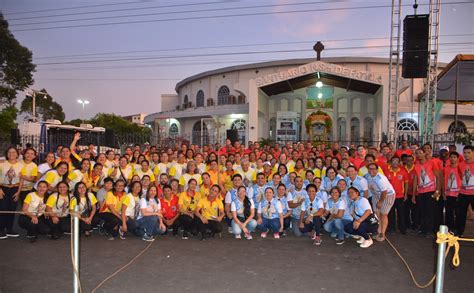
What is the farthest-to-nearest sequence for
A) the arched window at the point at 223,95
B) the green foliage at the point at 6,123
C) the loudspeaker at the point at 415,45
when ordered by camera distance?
the arched window at the point at 223,95, the green foliage at the point at 6,123, the loudspeaker at the point at 415,45

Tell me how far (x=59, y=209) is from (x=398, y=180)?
22.7ft

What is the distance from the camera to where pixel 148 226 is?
6.69 metres

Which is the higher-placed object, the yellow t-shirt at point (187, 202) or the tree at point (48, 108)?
the tree at point (48, 108)

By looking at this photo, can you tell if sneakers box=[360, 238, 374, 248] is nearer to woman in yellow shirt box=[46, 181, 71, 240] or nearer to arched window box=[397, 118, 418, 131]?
woman in yellow shirt box=[46, 181, 71, 240]

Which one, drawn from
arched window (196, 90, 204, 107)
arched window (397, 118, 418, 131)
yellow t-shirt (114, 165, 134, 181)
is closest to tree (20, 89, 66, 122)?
arched window (196, 90, 204, 107)

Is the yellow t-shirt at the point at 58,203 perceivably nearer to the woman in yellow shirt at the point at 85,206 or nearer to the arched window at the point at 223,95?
the woman in yellow shirt at the point at 85,206

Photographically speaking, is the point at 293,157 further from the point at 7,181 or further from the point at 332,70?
the point at 332,70

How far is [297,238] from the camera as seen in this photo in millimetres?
6941

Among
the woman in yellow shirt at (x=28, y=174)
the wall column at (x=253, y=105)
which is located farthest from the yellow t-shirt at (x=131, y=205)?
the wall column at (x=253, y=105)

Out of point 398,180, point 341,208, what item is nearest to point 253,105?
point 398,180

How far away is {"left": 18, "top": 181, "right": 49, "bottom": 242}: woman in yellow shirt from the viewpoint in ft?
21.0

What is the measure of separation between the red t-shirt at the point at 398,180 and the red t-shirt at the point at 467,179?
3.36 feet

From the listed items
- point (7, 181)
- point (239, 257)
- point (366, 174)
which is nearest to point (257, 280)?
point (239, 257)

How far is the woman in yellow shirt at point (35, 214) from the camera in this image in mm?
6389
